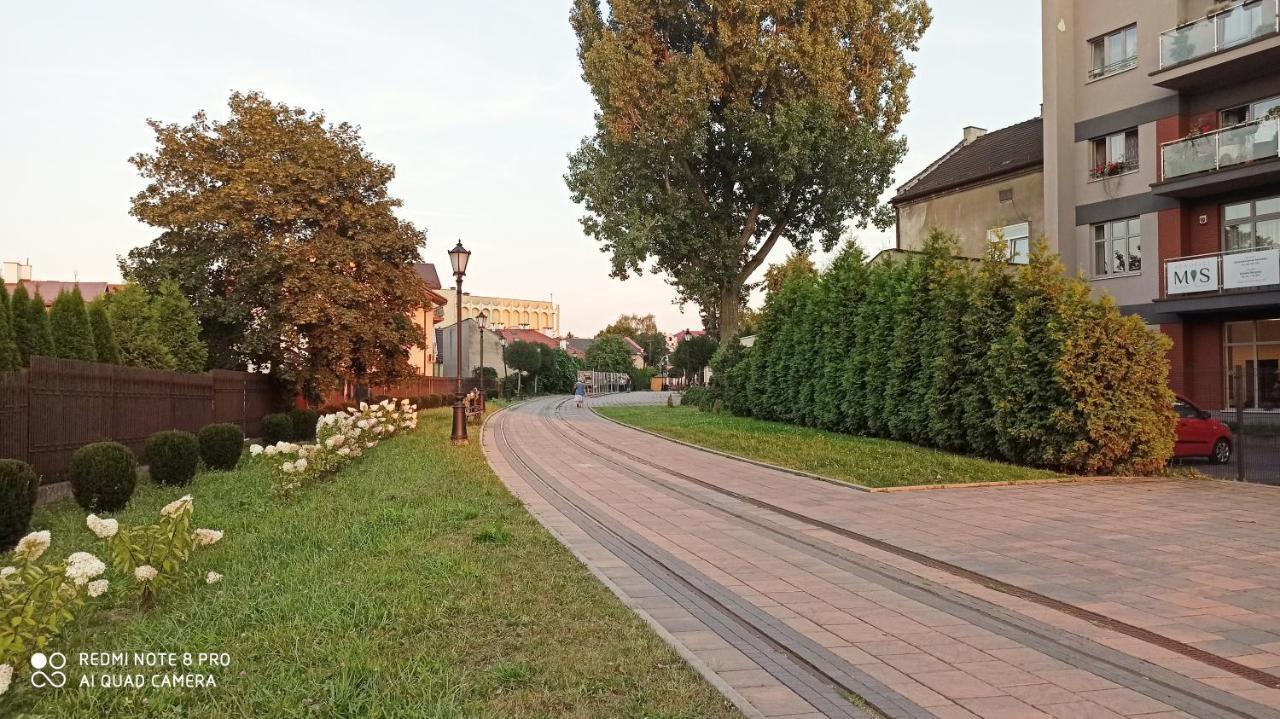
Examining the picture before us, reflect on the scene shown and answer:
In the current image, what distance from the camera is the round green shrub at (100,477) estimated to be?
10609 mm

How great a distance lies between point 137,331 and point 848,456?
56.4 ft

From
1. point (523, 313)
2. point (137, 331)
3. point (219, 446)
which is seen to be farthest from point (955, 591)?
point (523, 313)

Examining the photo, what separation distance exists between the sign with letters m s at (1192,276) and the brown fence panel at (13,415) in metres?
23.5

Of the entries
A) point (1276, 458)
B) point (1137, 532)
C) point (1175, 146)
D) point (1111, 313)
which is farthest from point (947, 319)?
point (1175, 146)

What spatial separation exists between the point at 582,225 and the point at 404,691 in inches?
1045

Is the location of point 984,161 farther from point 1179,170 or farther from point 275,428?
point 275,428

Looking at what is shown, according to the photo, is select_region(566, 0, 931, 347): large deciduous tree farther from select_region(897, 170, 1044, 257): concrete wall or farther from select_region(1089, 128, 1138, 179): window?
select_region(1089, 128, 1138, 179): window

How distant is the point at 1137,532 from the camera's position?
857cm

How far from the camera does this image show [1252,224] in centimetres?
1975

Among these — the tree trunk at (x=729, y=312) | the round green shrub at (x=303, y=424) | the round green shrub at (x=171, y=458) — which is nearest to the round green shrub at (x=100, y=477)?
the round green shrub at (x=171, y=458)

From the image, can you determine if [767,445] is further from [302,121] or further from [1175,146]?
[302,121]

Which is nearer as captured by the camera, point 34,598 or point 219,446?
point 34,598

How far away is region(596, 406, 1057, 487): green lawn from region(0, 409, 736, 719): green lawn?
689 centimetres

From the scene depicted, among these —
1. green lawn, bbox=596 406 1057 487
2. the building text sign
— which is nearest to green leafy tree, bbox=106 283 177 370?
green lawn, bbox=596 406 1057 487
